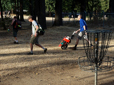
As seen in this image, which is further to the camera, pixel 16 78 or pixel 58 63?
pixel 58 63

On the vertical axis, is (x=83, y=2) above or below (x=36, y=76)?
above

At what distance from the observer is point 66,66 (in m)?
7.44

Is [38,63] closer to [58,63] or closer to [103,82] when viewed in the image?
[58,63]

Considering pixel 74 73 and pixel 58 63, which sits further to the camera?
pixel 58 63

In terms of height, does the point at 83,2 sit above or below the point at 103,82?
above

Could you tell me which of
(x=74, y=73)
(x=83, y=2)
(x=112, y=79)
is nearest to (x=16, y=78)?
(x=74, y=73)

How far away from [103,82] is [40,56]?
12.1ft

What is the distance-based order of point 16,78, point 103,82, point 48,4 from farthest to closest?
1. point 48,4
2. point 16,78
3. point 103,82

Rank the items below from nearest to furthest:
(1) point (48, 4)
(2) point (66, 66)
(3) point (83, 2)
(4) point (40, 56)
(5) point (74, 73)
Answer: (5) point (74, 73) → (2) point (66, 66) → (4) point (40, 56) → (3) point (83, 2) → (1) point (48, 4)

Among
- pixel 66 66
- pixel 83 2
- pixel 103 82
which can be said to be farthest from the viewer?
pixel 83 2

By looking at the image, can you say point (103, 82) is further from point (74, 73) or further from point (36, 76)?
point (36, 76)

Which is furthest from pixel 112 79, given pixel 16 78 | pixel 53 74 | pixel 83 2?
pixel 83 2

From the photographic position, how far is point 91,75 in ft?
21.2

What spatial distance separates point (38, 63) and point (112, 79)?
2831mm
